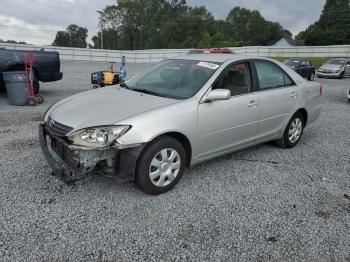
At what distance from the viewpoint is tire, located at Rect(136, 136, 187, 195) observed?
3.23 meters

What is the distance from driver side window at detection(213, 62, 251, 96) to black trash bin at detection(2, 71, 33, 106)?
570cm

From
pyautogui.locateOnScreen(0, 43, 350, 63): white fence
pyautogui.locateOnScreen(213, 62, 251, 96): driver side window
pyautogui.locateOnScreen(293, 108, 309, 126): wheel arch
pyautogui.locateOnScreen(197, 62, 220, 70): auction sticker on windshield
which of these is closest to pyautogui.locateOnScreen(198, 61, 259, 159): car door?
pyautogui.locateOnScreen(213, 62, 251, 96): driver side window

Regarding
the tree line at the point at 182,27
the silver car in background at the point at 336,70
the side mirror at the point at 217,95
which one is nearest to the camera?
the side mirror at the point at 217,95

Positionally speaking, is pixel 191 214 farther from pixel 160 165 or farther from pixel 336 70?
pixel 336 70

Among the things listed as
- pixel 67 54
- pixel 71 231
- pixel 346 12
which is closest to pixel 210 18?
pixel 346 12

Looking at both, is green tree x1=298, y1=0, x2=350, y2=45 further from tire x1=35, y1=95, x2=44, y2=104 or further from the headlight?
the headlight

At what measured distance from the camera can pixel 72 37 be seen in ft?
326

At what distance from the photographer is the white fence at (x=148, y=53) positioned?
92.1 feet

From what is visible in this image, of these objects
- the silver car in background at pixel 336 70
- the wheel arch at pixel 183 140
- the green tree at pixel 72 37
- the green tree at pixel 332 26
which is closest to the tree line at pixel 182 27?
the green tree at pixel 332 26

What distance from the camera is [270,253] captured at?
2.63 meters

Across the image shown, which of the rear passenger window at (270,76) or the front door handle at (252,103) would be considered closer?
the front door handle at (252,103)

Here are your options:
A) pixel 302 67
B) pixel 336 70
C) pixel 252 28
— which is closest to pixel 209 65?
pixel 302 67

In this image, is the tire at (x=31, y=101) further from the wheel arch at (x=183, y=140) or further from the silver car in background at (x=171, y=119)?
the wheel arch at (x=183, y=140)

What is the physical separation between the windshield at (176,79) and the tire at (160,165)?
0.66m
